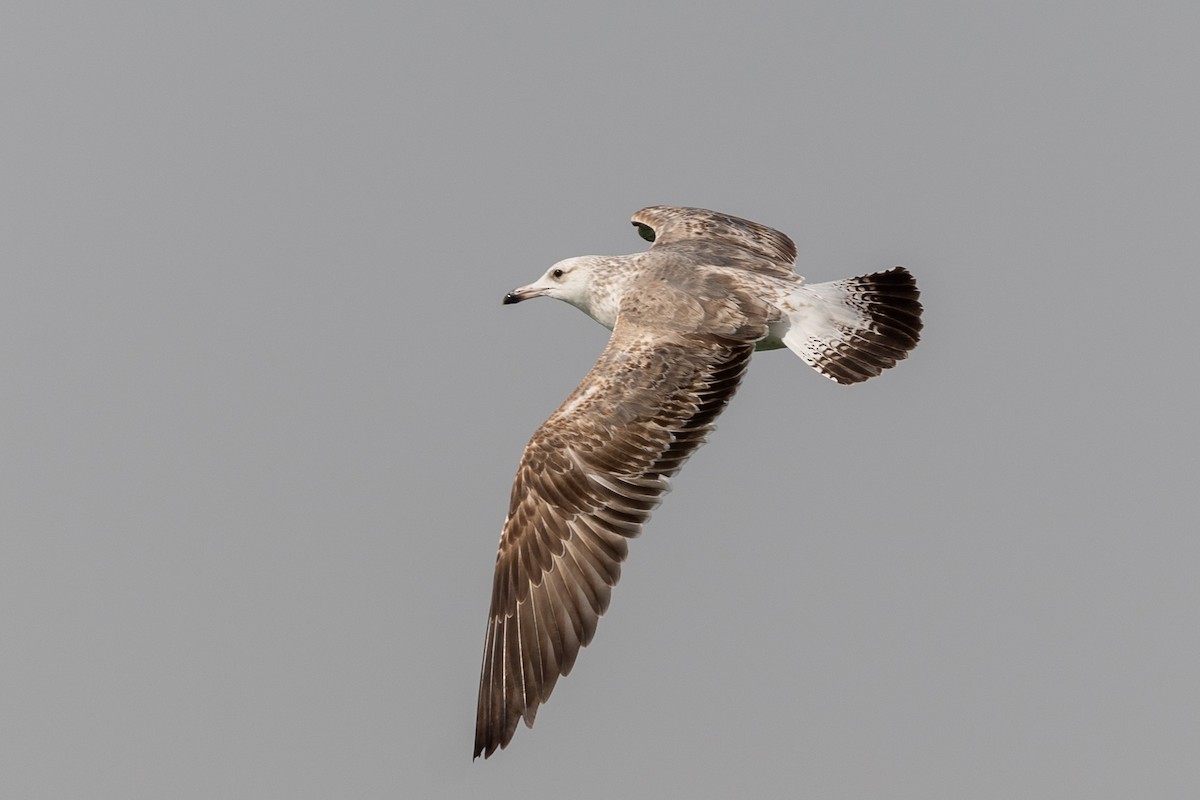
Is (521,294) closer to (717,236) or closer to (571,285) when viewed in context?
(571,285)

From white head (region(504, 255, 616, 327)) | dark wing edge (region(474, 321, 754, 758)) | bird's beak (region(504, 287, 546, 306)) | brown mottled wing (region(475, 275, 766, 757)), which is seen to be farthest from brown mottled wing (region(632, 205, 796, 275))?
dark wing edge (region(474, 321, 754, 758))

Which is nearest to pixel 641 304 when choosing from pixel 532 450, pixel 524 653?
pixel 532 450

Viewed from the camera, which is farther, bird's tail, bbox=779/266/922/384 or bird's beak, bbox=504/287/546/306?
bird's beak, bbox=504/287/546/306

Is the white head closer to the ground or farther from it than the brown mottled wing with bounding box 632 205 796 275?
closer to the ground

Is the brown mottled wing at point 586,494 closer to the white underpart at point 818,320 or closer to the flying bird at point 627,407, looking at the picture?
the flying bird at point 627,407

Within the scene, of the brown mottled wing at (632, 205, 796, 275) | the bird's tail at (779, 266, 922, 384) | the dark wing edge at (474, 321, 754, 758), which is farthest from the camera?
the brown mottled wing at (632, 205, 796, 275)

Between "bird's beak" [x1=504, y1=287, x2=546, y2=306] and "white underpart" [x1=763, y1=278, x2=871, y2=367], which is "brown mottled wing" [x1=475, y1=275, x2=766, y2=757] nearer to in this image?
"white underpart" [x1=763, y1=278, x2=871, y2=367]
